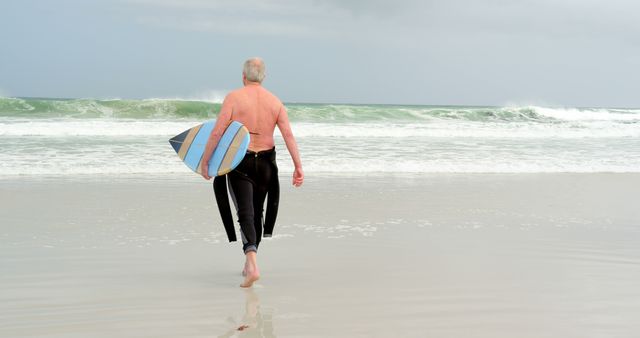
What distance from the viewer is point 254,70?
452 cm

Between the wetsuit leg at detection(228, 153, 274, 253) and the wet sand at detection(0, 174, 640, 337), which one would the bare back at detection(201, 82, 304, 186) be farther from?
the wet sand at detection(0, 174, 640, 337)

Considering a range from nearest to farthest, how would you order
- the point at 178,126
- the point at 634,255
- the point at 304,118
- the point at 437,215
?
1. the point at 634,255
2. the point at 437,215
3. the point at 178,126
4. the point at 304,118

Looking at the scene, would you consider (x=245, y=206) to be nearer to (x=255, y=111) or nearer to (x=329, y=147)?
(x=255, y=111)

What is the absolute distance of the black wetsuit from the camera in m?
4.51

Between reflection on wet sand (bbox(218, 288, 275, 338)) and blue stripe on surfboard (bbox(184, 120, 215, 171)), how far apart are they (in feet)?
3.57

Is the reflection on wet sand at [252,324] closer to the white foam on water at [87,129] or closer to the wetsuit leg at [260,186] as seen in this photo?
the wetsuit leg at [260,186]

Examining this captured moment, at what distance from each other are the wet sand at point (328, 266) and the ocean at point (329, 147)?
9.20ft

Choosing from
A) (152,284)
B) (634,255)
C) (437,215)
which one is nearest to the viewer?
(152,284)

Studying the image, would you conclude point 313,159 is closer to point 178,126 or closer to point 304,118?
point 178,126

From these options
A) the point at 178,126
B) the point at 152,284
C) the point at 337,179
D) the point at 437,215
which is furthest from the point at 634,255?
the point at 178,126

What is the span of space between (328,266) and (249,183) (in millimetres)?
964

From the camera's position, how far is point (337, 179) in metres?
10.5

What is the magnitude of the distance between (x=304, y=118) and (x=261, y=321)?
25.7 m

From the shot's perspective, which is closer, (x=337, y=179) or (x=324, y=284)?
(x=324, y=284)
